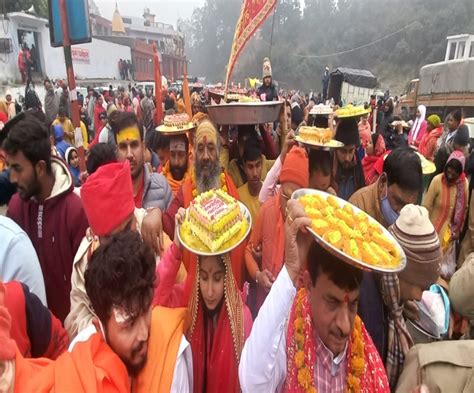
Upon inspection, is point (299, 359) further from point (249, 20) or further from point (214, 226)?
point (249, 20)

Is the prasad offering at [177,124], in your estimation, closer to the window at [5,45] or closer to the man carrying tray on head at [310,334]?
the man carrying tray on head at [310,334]

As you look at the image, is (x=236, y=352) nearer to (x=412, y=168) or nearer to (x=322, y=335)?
(x=322, y=335)

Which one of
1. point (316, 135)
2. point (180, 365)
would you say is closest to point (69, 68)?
point (316, 135)

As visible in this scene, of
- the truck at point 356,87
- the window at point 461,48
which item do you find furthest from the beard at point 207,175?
the window at point 461,48

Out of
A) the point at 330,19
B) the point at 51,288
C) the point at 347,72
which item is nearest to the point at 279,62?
the point at 330,19

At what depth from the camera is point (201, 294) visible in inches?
89.4

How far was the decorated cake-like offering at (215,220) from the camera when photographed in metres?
2.18

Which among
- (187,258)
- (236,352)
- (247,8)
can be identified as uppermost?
(247,8)

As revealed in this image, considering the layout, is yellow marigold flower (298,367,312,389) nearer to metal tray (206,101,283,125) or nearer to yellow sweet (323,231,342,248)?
yellow sweet (323,231,342,248)

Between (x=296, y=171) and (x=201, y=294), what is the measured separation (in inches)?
52.5

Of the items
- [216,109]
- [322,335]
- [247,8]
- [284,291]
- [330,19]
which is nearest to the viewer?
[284,291]

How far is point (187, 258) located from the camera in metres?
2.75

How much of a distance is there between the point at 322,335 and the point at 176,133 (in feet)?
11.3

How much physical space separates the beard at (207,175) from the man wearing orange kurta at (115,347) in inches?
77.7
